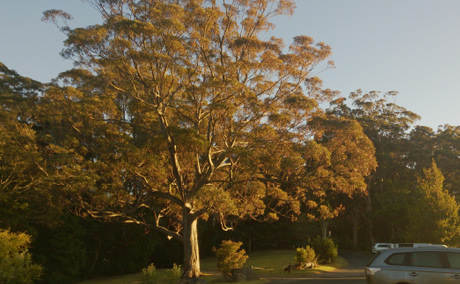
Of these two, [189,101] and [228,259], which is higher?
[189,101]

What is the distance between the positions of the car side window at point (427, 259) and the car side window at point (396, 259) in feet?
0.78

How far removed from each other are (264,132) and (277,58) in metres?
4.95

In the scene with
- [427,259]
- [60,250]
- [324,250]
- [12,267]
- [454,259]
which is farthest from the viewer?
[324,250]

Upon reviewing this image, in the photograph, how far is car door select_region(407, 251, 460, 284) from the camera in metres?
9.66

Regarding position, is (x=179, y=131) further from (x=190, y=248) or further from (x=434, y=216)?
(x=434, y=216)

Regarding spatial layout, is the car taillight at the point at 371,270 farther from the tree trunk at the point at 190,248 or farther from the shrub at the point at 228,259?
the tree trunk at the point at 190,248

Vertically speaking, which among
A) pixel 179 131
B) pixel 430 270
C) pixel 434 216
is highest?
pixel 179 131

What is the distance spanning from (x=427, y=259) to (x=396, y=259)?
751 millimetres

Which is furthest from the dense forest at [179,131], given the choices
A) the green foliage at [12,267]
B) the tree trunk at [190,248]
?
the green foliage at [12,267]

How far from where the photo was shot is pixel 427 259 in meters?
10.1

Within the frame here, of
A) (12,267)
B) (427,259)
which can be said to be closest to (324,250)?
(427,259)

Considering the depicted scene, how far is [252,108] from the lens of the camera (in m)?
20.5

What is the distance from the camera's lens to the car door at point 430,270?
9656 mm

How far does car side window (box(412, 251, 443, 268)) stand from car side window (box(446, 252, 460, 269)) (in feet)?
0.74
